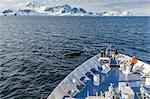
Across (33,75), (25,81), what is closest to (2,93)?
(25,81)

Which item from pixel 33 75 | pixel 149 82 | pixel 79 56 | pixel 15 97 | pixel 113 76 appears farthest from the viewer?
pixel 79 56

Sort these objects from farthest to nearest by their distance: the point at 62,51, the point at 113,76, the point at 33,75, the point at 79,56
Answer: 1. the point at 62,51
2. the point at 79,56
3. the point at 33,75
4. the point at 113,76

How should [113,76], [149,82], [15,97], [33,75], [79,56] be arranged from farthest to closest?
[79,56], [33,75], [15,97], [113,76], [149,82]

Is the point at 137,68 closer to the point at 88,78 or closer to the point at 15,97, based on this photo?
the point at 88,78

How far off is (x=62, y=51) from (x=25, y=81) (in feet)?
87.8

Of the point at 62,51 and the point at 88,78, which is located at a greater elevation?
the point at 88,78

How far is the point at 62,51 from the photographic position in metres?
61.9

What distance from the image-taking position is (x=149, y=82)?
25109 mm

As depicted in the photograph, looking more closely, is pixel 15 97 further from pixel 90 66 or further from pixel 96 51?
pixel 96 51

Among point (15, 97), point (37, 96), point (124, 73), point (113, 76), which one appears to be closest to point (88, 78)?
point (113, 76)

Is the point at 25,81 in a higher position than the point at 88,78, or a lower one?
lower

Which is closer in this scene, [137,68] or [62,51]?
[137,68]

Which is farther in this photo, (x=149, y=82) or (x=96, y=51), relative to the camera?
(x=96, y=51)

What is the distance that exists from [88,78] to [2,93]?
1369cm
